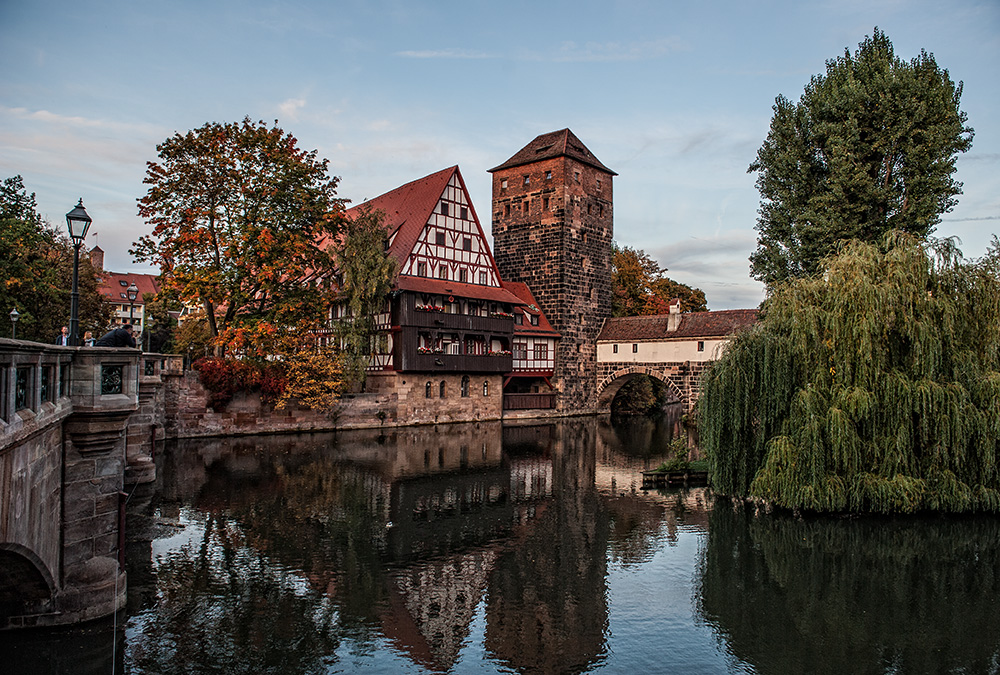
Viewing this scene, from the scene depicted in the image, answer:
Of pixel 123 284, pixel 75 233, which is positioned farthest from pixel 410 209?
pixel 123 284

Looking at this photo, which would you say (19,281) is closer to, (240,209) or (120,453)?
(240,209)

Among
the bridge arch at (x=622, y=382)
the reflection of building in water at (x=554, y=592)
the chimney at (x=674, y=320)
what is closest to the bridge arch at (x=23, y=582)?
the reflection of building in water at (x=554, y=592)

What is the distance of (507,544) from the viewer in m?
14.2

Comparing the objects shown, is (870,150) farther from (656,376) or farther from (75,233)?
(75,233)

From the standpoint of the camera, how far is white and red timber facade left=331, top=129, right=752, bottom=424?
117 feet

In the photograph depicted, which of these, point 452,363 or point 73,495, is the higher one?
point 452,363

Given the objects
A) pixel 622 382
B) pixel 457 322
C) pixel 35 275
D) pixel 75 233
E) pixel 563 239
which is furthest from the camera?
pixel 622 382

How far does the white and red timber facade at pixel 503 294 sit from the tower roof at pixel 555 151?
0.33 feet

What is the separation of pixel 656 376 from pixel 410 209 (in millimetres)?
17982

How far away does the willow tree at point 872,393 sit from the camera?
15.1m

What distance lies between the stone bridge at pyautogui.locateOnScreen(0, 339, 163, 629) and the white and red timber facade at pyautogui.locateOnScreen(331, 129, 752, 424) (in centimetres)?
2411

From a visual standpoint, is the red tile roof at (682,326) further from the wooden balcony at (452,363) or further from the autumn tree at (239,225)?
the autumn tree at (239,225)

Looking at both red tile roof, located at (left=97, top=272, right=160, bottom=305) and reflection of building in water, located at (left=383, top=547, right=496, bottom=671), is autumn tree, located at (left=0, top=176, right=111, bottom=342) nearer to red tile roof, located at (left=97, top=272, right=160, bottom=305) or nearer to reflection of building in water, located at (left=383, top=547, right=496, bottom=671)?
reflection of building in water, located at (left=383, top=547, right=496, bottom=671)

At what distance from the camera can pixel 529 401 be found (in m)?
42.9
